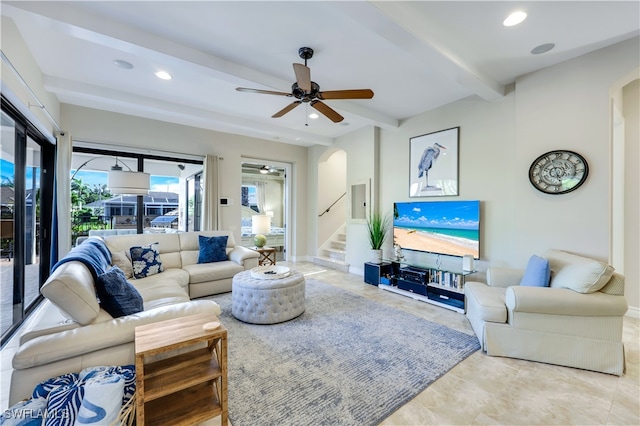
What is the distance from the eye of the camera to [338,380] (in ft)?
6.81

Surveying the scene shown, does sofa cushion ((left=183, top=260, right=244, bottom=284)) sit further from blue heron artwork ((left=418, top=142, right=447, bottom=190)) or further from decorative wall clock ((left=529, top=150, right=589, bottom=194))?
decorative wall clock ((left=529, top=150, right=589, bottom=194))

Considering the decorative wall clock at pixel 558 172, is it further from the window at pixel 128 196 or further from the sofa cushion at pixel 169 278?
the window at pixel 128 196

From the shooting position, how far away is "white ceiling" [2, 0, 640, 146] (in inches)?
88.0

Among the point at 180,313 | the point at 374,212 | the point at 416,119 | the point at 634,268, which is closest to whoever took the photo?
the point at 180,313

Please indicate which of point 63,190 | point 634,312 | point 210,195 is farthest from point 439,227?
point 63,190

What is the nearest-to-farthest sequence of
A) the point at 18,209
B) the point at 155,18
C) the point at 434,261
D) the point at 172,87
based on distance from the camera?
1. the point at 155,18
2. the point at 18,209
3. the point at 172,87
4. the point at 434,261

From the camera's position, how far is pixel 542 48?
280 cm

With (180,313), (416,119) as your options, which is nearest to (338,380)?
(180,313)

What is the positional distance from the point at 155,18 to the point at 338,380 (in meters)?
3.43

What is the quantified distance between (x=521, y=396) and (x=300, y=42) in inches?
139

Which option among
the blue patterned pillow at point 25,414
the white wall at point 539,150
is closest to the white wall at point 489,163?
the white wall at point 539,150

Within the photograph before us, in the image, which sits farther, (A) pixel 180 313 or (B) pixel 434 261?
(B) pixel 434 261

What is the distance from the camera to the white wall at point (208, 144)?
4.43m

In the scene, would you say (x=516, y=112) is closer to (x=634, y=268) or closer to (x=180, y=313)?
(x=634, y=268)
